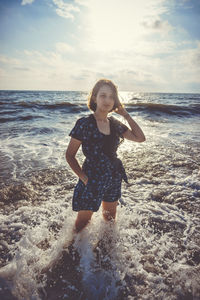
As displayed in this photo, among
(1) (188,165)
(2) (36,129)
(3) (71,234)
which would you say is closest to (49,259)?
(3) (71,234)

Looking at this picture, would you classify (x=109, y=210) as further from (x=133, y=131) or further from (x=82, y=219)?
(x=133, y=131)

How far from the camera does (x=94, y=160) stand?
7.53 ft

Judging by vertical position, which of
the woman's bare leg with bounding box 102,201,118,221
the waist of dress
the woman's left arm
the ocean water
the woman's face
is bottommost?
the ocean water

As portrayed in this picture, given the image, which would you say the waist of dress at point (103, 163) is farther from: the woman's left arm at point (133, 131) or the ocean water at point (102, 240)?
the ocean water at point (102, 240)

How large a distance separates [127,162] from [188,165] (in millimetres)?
1985

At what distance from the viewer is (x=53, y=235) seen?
2939 millimetres

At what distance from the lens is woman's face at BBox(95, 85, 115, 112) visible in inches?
90.2

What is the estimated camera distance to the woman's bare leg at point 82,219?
2.52 metres

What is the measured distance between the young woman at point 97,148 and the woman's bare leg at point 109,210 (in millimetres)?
362

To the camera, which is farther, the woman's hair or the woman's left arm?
the woman's left arm

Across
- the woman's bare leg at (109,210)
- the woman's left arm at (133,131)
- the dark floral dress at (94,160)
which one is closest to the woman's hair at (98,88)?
the woman's left arm at (133,131)

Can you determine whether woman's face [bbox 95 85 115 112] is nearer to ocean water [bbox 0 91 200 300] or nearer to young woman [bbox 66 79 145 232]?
young woman [bbox 66 79 145 232]

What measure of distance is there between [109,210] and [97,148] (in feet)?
3.90

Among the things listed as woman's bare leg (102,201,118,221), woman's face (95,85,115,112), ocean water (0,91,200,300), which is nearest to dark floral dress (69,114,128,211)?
woman's face (95,85,115,112)
